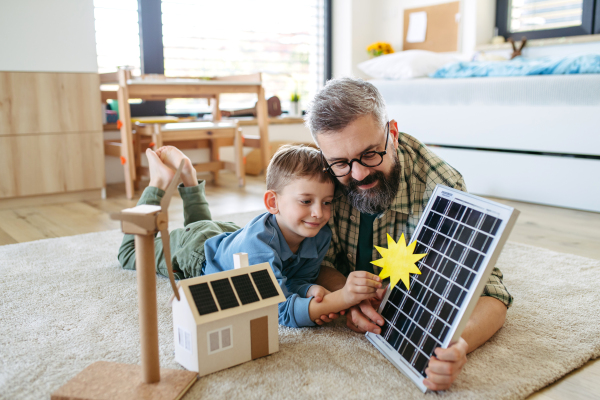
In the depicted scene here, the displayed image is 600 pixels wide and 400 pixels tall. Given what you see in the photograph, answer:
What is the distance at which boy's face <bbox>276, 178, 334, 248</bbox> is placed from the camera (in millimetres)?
1136

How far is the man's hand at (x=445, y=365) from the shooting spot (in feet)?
2.79

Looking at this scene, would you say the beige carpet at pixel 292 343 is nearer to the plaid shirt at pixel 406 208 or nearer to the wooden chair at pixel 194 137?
the plaid shirt at pixel 406 208

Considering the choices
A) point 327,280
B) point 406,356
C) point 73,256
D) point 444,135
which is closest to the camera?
point 406,356

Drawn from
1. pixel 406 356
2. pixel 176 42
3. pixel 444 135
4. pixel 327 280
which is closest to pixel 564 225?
pixel 444 135

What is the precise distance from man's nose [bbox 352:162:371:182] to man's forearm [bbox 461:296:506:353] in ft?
1.26

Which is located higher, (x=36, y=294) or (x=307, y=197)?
(x=307, y=197)

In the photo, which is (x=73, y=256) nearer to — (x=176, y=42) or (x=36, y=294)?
(x=36, y=294)

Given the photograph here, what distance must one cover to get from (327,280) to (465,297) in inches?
18.7

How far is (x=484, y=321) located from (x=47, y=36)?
2.47 meters

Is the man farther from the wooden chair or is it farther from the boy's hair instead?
the wooden chair

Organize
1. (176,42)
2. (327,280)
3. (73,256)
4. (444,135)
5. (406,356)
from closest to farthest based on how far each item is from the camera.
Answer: (406,356)
(327,280)
(73,256)
(444,135)
(176,42)

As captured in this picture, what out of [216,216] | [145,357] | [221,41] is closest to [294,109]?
[221,41]

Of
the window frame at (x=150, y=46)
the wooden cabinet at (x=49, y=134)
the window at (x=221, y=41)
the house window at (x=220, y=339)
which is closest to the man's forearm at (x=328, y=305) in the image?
the house window at (x=220, y=339)

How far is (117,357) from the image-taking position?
3.35ft
